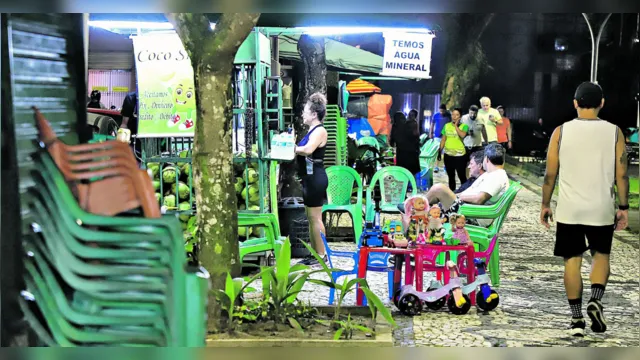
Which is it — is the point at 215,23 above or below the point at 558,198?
above

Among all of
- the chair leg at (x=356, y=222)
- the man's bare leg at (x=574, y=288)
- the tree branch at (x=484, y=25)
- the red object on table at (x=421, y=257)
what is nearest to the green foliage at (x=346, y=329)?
the red object on table at (x=421, y=257)

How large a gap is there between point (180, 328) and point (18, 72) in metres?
1.51

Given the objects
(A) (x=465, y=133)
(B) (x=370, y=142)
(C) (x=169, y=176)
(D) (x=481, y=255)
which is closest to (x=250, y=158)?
(C) (x=169, y=176)

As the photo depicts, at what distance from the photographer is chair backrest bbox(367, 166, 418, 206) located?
6133mm

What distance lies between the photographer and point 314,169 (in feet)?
19.9

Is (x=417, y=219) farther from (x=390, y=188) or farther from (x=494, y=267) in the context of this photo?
(x=494, y=267)

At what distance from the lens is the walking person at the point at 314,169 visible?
19.7 ft

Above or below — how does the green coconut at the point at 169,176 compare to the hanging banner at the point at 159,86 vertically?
below

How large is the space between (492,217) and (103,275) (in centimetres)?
286

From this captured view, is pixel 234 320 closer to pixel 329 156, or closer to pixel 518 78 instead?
pixel 329 156

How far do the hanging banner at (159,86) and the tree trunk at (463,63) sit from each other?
174 cm

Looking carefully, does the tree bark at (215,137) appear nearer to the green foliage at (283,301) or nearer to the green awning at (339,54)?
the green foliage at (283,301)
